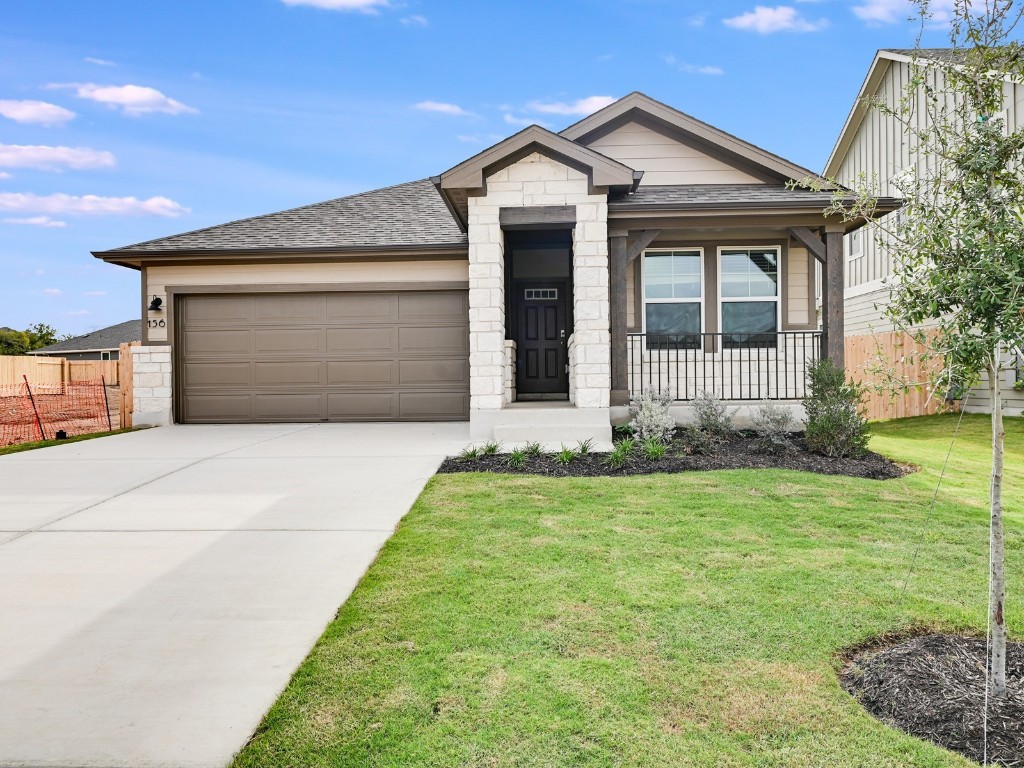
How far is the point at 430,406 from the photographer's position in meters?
11.8

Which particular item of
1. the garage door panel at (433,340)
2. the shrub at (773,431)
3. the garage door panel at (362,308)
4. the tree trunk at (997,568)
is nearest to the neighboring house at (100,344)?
the garage door panel at (362,308)

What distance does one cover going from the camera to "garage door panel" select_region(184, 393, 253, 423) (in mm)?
12023

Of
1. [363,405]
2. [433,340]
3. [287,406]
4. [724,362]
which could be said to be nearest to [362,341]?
[363,405]

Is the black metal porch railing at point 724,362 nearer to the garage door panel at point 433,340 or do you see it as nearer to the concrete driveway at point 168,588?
the garage door panel at point 433,340

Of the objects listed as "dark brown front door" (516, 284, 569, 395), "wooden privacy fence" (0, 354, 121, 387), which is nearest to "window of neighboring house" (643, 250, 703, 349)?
"dark brown front door" (516, 284, 569, 395)

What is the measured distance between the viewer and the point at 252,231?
12.3 m

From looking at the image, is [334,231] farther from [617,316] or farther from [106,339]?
[106,339]

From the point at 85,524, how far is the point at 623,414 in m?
6.64

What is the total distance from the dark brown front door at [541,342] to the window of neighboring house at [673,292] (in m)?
1.58

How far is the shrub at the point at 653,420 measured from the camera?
323 inches

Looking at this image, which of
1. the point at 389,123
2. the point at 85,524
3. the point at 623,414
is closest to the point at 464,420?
the point at 623,414

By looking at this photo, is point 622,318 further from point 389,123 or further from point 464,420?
point 389,123

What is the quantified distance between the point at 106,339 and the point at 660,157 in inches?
1470

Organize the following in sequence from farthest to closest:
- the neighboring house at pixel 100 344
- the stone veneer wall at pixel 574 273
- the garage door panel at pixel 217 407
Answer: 1. the neighboring house at pixel 100 344
2. the garage door panel at pixel 217 407
3. the stone veneer wall at pixel 574 273
